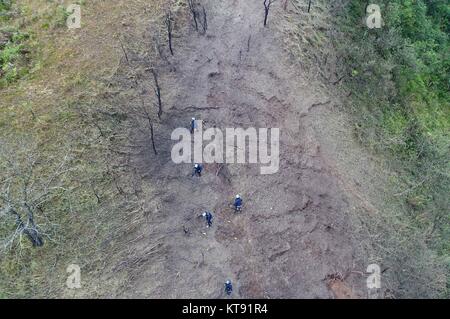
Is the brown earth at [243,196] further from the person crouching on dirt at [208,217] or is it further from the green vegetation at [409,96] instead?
the green vegetation at [409,96]

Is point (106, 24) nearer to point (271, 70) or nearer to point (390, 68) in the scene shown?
point (271, 70)

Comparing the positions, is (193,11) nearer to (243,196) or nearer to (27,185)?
(243,196)

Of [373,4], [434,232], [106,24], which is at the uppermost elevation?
[373,4]
